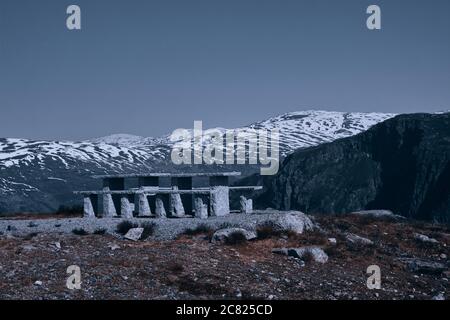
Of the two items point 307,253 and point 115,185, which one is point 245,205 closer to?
point 115,185

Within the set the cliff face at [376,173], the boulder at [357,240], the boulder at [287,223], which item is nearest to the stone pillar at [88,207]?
the boulder at [287,223]

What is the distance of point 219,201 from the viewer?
37.3 meters

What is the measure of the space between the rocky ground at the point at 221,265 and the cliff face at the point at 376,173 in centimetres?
10278

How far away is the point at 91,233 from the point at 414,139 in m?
130

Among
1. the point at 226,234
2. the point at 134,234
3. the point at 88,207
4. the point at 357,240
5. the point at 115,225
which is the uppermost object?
the point at 226,234

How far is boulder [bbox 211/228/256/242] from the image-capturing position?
28.7 meters

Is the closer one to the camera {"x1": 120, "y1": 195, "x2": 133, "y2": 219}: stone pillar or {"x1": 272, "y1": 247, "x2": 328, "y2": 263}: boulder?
{"x1": 272, "y1": 247, "x2": 328, "y2": 263}: boulder

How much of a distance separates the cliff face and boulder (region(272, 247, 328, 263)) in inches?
4211

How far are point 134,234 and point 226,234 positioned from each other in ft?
17.5

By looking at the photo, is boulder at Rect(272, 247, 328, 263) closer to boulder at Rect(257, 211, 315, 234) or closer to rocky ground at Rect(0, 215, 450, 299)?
rocky ground at Rect(0, 215, 450, 299)

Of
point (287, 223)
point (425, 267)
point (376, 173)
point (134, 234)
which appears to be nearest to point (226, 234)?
point (287, 223)

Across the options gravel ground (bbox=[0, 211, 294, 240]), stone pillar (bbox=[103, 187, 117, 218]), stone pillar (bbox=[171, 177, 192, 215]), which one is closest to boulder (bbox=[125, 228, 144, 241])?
gravel ground (bbox=[0, 211, 294, 240])
